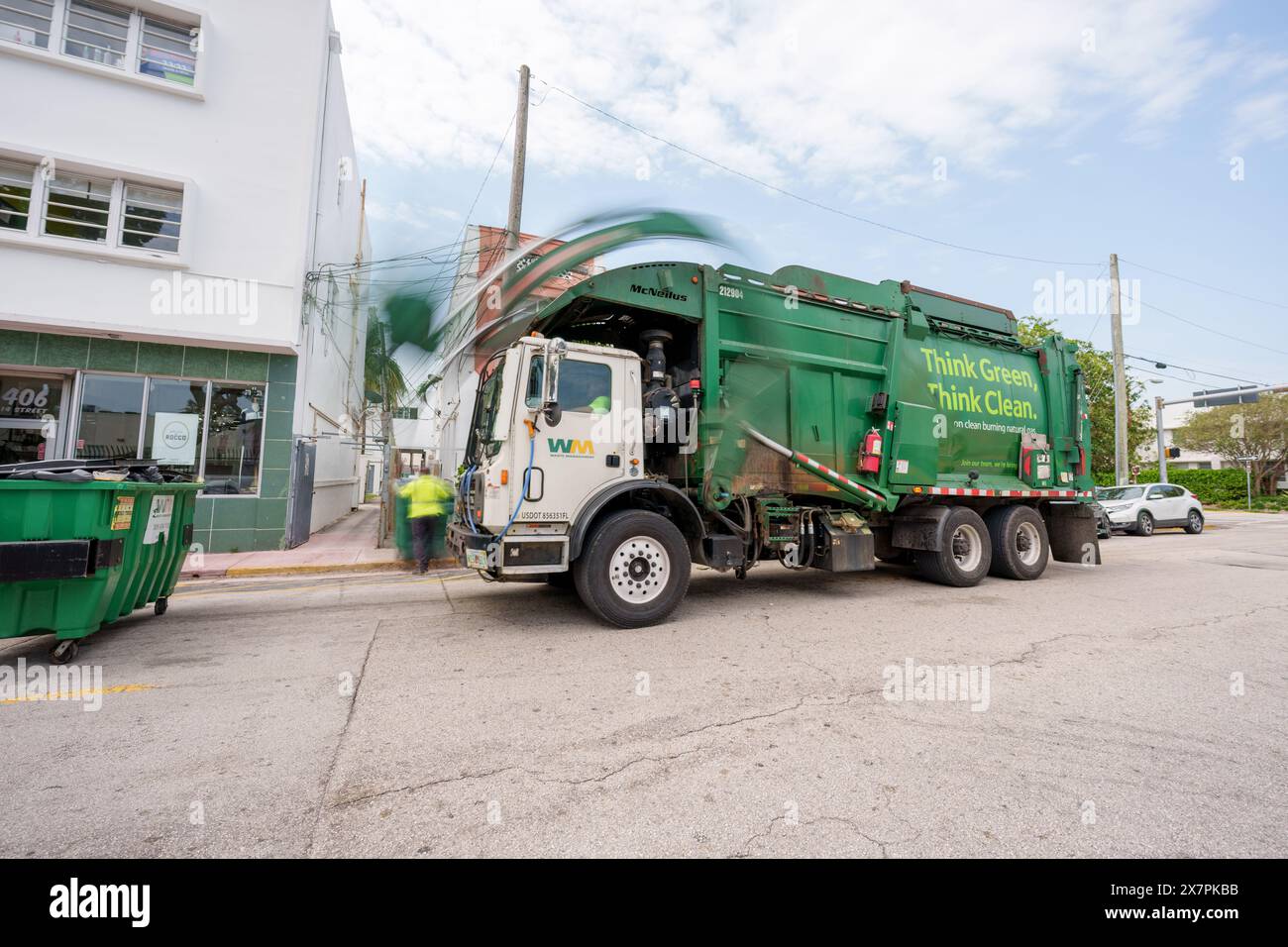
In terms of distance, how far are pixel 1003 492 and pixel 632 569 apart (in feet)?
19.1

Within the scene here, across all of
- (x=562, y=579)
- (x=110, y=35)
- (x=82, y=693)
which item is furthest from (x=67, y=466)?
(x=110, y=35)

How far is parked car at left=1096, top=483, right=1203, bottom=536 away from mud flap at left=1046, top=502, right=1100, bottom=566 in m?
10.0

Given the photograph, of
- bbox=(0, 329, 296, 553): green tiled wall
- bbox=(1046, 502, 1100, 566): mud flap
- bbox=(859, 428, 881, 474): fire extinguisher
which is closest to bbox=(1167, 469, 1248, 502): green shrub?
bbox=(1046, 502, 1100, 566): mud flap

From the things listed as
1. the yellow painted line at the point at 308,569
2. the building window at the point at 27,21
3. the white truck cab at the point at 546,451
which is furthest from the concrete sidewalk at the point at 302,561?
the building window at the point at 27,21

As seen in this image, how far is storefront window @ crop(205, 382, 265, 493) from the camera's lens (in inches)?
408

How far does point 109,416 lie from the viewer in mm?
9867

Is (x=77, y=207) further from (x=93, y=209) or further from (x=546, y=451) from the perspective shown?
(x=546, y=451)

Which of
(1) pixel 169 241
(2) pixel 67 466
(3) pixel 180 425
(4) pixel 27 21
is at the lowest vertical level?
(2) pixel 67 466

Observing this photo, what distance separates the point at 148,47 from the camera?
10305mm

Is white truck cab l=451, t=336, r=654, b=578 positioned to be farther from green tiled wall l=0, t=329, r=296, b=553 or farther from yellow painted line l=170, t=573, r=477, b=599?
green tiled wall l=0, t=329, r=296, b=553

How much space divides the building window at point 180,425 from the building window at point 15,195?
8.73 ft
